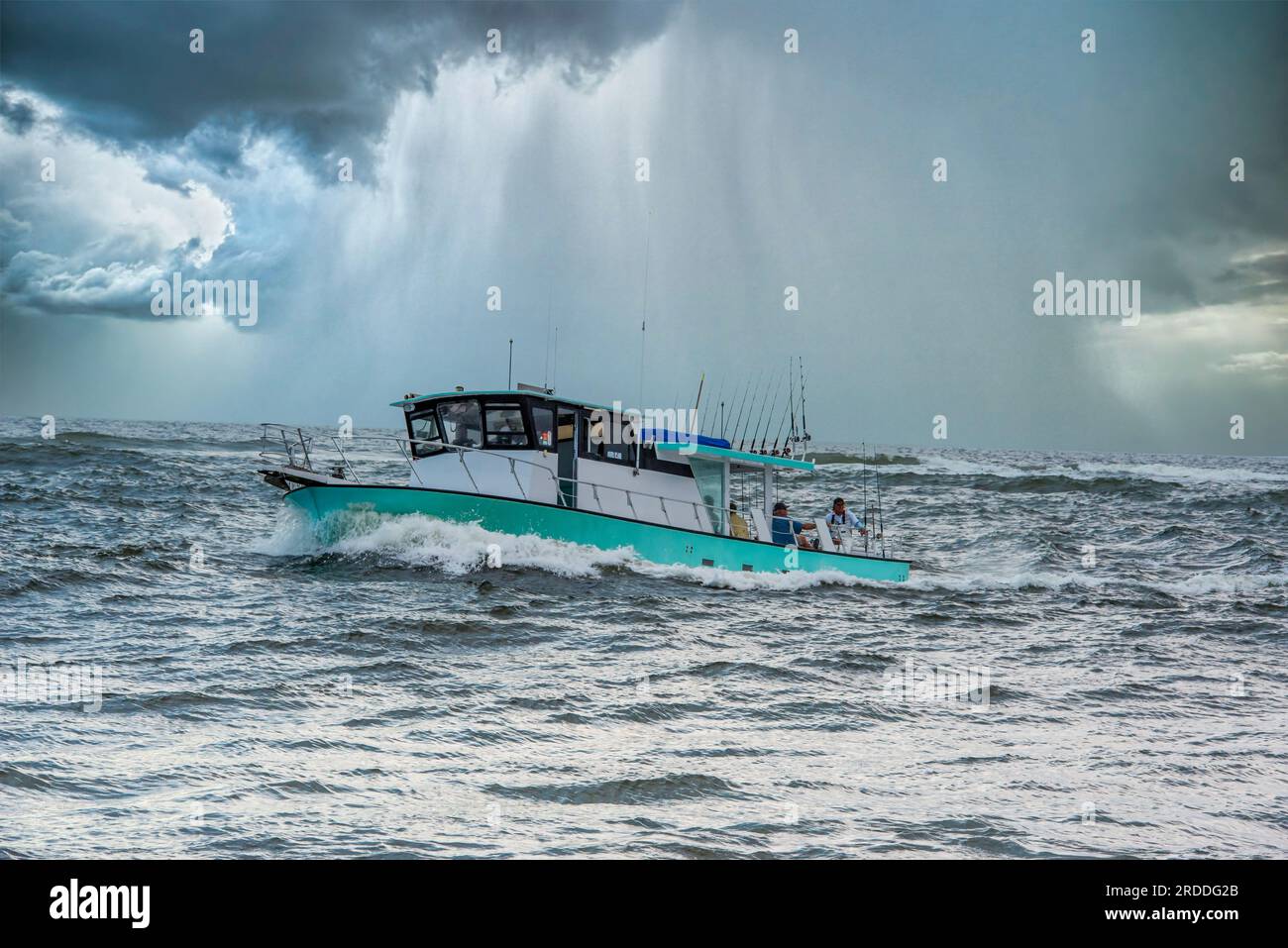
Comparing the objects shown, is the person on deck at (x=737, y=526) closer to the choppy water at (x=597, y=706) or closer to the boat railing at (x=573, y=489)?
the boat railing at (x=573, y=489)

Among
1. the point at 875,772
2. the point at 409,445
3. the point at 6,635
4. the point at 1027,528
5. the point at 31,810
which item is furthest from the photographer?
the point at 1027,528

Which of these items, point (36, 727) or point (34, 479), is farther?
point (34, 479)

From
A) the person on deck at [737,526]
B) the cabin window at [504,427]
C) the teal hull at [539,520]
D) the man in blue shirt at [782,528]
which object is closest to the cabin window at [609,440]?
the cabin window at [504,427]

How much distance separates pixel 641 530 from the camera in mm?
18281

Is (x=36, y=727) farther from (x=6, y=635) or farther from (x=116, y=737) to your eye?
(x=6, y=635)

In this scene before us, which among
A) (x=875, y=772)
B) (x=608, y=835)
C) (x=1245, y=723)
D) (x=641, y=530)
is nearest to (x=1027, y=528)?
(x=641, y=530)

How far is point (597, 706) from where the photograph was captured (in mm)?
8867

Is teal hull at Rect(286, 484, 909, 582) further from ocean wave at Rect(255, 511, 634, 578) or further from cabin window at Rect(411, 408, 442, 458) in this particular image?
cabin window at Rect(411, 408, 442, 458)

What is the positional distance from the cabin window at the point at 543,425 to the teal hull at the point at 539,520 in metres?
1.80

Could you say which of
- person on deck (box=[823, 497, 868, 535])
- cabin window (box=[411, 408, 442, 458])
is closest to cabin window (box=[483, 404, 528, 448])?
cabin window (box=[411, 408, 442, 458])
